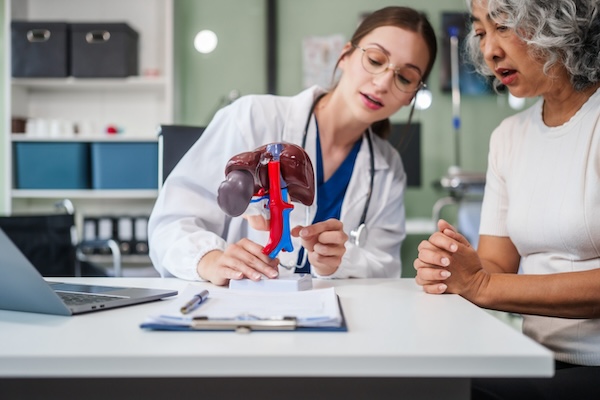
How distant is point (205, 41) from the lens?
4375 mm

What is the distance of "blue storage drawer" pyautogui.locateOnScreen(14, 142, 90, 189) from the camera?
3906mm

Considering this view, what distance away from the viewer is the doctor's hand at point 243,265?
1.09m

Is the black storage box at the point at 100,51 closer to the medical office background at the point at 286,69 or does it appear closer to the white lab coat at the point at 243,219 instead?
the medical office background at the point at 286,69

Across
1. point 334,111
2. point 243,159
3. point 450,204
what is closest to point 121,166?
point 450,204

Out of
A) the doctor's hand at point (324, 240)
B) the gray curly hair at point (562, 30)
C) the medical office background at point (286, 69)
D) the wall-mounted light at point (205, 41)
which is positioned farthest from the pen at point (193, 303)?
the wall-mounted light at point (205, 41)

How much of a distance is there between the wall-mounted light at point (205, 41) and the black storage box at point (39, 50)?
33.0 inches

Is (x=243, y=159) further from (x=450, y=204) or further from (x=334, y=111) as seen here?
(x=450, y=204)

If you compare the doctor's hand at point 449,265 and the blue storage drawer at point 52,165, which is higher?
the blue storage drawer at point 52,165

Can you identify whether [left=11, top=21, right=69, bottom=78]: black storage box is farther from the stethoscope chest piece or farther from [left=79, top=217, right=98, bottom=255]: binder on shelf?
the stethoscope chest piece

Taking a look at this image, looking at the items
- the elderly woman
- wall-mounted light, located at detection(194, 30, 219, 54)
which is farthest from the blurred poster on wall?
the elderly woman

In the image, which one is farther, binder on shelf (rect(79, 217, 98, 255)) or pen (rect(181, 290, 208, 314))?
binder on shelf (rect(79, 217, 98, 255))

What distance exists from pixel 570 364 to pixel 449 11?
138 inches

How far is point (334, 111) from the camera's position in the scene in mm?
1723

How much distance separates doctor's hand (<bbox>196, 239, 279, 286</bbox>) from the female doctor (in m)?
0.19
